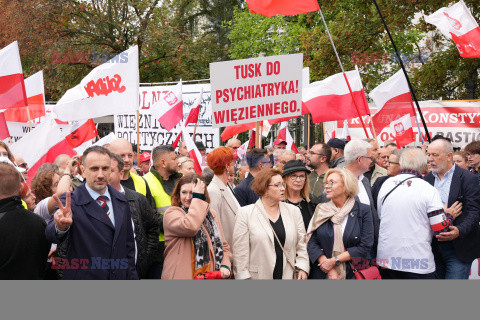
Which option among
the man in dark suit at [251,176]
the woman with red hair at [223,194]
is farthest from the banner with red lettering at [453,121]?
the woman with red hair at [223,194]

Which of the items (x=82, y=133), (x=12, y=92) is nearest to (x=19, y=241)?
(x=12, y=92)

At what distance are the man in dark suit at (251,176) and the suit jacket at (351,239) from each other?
119 cm

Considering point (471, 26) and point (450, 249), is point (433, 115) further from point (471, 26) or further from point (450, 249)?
point (450, 249)

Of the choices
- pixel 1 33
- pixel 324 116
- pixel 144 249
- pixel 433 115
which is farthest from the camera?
pixel 1 33

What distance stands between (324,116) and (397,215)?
599cm

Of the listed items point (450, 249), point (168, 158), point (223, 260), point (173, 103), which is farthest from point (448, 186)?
point (173, 103)

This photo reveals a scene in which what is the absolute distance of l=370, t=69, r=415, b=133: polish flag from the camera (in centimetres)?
1070

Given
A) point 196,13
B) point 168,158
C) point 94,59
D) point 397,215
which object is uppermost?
point 196,13

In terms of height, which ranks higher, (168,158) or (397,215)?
(168,158)

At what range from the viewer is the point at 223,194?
6.09 metres

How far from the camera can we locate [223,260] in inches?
214

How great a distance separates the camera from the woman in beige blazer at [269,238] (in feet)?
18.0

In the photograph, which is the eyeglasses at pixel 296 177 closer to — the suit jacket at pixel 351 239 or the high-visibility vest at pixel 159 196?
the suit jacket at pixel 351 239

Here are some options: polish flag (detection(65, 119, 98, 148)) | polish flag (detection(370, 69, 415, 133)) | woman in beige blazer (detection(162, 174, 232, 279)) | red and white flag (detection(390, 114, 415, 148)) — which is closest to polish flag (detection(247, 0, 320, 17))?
polish flag (detection(370, 69, 415, 133))
